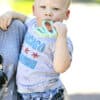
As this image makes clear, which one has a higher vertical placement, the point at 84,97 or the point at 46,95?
the point at 46,95

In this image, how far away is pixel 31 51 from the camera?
11.6ft

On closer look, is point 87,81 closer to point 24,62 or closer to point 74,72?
point 74,72

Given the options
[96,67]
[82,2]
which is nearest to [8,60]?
[96,67]

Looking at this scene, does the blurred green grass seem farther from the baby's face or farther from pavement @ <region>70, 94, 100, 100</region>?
the baby's face

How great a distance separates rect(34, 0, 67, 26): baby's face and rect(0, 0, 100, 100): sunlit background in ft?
13.2

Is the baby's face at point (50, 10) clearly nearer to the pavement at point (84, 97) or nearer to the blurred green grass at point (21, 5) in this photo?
the pavement at point (84, 97)

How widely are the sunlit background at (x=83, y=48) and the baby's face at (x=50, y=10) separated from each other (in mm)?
4022

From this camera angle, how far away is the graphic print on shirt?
11.6ft

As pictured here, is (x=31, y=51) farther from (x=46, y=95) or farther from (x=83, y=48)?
(x=83, y=48)

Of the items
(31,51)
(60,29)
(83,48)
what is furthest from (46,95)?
(83,48)

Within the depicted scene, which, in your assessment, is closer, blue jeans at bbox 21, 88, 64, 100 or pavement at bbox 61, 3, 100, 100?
blue jeans at bbox 21, 88, 64, 100

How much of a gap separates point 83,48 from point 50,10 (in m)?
6.92

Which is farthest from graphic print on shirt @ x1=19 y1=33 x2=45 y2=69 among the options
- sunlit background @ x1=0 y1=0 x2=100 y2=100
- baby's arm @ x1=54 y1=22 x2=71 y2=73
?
sunlit background @ x1=0 y1=0 x2=100 y2=100

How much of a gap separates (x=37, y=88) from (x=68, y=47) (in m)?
0.30
